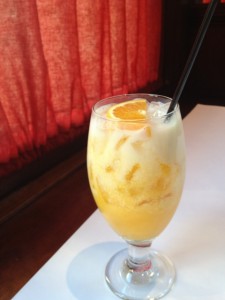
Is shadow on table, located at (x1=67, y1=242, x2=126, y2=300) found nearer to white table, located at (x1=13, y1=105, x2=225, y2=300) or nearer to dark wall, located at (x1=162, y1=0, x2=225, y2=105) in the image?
white table, located at (x1=13, y1=105, x2=225, y2=300)

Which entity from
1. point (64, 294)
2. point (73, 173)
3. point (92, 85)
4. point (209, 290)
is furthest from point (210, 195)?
point (92, 85)

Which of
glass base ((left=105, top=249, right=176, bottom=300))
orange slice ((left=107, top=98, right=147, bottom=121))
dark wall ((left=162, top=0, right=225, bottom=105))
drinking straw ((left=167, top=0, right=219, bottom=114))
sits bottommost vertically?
dark wall ((left=162, top=0, right=225, bottom=105))

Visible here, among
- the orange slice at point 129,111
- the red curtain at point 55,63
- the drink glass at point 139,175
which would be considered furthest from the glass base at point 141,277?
the red curtain at point 55,63

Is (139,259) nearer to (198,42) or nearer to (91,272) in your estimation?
(91,272)

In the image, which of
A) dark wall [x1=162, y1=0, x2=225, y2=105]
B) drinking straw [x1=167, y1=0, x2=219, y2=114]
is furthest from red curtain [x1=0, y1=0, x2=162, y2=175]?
drinking straw [x1=167, y1=0, x2=219, y2=114]

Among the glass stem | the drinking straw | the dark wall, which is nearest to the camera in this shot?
the drinking straw

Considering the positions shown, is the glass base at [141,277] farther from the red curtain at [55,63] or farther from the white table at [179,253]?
the red curtain at [55,63]

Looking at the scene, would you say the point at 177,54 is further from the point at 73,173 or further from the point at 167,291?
the point at 167,291
